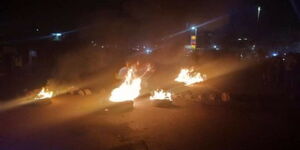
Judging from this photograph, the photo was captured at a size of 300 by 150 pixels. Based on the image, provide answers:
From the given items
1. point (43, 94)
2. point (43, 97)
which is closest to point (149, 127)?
point (43, 97)

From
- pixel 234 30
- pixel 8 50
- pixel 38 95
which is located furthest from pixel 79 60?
pixel 234 30

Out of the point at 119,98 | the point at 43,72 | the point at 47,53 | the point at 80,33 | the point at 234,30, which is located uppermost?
the point at 234,30

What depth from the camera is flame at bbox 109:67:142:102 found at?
1111 cm

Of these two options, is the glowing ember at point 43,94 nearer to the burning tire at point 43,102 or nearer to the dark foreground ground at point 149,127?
the burning tire at point 43,102

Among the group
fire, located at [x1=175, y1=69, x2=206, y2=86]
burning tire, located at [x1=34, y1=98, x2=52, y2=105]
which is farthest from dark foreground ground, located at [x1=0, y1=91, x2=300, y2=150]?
fire, located at [x1=175, y1=69, x2=206, y2=86]

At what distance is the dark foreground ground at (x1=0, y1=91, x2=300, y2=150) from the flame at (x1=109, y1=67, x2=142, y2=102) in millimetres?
599

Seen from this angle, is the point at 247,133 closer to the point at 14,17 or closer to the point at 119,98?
the point at 119,98

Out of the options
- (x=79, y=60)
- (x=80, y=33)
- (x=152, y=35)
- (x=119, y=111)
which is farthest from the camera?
(x=152, y=35)

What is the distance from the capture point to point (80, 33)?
19.0 m

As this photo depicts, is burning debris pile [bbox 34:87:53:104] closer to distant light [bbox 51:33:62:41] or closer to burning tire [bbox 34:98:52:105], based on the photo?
burning tire [bbox 34:98:52:105]

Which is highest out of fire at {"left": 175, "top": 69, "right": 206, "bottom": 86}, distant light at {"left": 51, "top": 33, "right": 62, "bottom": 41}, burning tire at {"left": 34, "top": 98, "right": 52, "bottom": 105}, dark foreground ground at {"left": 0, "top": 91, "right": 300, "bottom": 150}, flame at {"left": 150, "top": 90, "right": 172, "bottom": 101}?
distant light at {"left": 51, "top": 33, "right": 62, "bottom": 41}

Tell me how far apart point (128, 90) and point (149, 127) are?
354 centimetres

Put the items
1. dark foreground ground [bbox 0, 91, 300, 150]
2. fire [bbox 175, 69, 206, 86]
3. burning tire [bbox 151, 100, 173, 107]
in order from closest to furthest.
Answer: dark foreground ground [bbox 0, 91, 300, 150] < burning tire [bbox 151, 100, 173, 107] < fire [bbox 175, 69, 206, 86]

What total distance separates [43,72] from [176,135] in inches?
459
